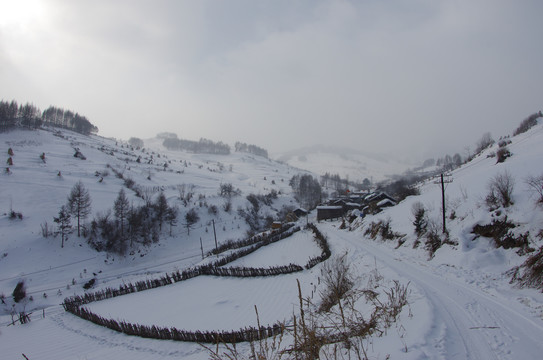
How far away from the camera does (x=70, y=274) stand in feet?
113

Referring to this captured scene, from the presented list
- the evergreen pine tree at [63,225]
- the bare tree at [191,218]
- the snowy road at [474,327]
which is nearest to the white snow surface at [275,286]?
the snowy road at [474,327]

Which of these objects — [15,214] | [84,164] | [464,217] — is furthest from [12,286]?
[84,164]

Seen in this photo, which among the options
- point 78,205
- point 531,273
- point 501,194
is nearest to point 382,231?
point 501,194

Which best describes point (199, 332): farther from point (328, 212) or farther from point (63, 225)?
point (328, 212)

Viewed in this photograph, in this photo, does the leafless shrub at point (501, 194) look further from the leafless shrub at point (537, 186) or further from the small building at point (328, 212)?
the small building at point (328, 212)

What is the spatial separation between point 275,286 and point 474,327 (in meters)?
12.7

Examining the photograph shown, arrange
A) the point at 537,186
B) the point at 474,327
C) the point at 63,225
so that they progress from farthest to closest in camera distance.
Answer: the point at 63,225 < the point at 537,186 < the point at 474,327

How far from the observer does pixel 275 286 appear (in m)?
17.8

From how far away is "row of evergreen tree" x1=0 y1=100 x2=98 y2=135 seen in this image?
280 ft

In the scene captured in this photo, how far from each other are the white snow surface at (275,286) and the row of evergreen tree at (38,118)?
169ft

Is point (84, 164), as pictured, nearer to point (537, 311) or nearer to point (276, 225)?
point (276, 225)

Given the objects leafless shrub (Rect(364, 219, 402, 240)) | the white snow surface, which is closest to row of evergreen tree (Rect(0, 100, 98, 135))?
the white snow surface

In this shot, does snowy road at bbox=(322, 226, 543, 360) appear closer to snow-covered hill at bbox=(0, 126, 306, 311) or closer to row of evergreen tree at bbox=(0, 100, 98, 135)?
snow-covered hill at bbox=(0, 126, 306, 311)

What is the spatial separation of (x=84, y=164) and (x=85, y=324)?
65859 millimetres
